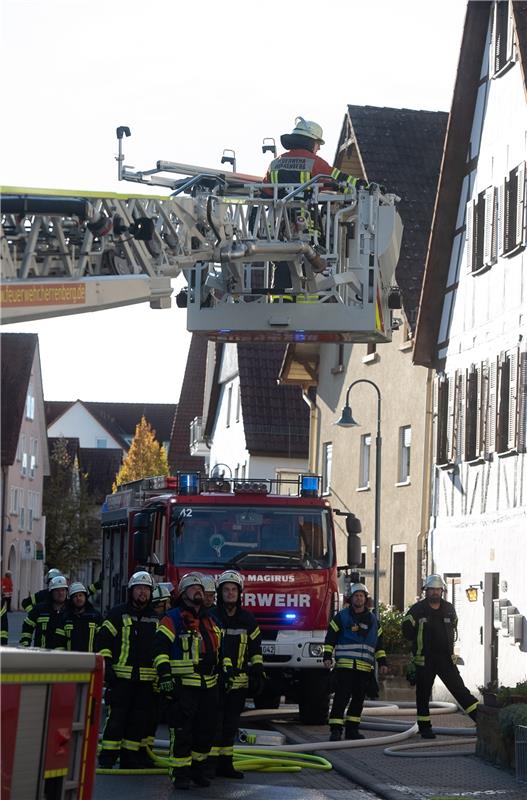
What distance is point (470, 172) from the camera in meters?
26.1

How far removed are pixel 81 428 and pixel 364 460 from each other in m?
86.5

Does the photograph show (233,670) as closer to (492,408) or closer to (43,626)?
(43,626)

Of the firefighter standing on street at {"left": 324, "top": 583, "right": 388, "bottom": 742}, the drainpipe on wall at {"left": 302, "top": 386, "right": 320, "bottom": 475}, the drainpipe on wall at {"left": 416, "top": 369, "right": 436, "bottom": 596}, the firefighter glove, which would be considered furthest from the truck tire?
the drainpipe on wall at {"left": 302, "top": 386, "right": 320, "bottom": 475}

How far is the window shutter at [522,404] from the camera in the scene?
22.3 meters

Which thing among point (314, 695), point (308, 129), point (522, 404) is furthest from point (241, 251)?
point (522, 404)

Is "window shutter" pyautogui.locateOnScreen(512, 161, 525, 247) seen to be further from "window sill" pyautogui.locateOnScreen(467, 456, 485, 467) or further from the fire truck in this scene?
the fire truck

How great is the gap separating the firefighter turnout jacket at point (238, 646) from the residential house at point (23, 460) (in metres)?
54.6

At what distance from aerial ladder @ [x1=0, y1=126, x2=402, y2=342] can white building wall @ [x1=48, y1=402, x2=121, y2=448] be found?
330 ft

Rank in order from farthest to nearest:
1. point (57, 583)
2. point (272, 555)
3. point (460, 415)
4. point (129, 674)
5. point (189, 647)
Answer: point (460, 415) < point (272, 555) < point (57, 583) < point (129, 674) < point (189, 647)

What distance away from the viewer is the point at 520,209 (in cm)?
2316

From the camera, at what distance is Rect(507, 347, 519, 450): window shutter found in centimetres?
2267

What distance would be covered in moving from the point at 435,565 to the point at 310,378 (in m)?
11.3

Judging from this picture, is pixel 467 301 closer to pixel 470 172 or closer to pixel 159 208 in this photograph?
pixel 470 172

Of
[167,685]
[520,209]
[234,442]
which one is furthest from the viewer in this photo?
[234,442]
